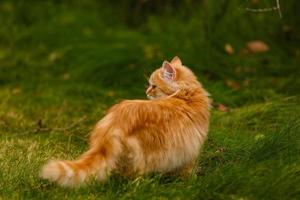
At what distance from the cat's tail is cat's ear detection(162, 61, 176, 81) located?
2.94ft

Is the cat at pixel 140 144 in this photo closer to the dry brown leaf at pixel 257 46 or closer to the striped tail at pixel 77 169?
the striped tail at pixel 77 169

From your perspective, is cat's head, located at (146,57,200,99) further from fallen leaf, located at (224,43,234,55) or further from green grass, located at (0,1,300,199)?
fallen leaf, located at (224,43,234,55)

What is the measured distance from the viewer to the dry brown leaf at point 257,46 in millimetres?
9039

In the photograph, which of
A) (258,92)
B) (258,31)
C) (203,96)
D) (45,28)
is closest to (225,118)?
(258,92)

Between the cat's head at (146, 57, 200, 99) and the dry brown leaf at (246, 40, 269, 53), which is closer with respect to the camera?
the cat's head at (146, 57, 200, 99)

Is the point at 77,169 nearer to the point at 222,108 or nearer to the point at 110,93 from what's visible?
the point at 222,108

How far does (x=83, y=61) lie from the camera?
8.98 m

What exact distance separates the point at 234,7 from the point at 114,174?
5531mm

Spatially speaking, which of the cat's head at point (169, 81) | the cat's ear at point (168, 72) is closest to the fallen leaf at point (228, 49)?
the cat's head at point (169, 81)

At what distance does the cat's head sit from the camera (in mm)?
5039

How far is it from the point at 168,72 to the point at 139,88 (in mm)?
3041

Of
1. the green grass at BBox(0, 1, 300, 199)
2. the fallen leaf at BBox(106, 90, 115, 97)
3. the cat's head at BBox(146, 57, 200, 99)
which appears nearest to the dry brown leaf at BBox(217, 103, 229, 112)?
the green grass at BBox(0, 1, 300, 199)

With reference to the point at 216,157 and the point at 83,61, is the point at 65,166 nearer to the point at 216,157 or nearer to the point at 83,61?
the point at 216,157

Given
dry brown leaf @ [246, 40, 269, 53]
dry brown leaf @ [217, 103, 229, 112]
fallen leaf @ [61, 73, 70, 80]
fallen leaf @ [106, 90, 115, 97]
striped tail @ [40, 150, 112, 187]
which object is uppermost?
striped tail @ [40, 150, 112, 187]
